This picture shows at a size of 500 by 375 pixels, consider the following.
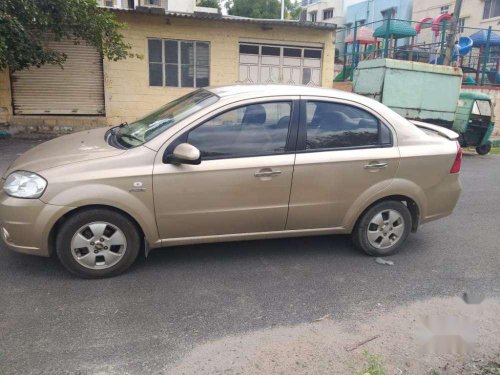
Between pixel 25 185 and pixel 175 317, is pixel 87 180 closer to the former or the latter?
pixel 25 185

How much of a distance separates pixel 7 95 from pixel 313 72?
8.95 metres

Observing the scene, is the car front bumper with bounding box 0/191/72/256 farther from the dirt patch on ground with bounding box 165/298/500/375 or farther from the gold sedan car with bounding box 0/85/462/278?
the dirt patch on ground with bounding box 165/298/500/375

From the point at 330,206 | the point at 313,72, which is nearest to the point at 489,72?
the point at 313,72

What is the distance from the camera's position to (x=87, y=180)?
11.4 feet

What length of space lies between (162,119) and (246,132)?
830 mm

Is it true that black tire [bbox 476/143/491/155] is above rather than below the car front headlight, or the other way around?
below

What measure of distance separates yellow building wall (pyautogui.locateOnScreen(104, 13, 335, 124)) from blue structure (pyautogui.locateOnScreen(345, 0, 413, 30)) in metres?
18.9

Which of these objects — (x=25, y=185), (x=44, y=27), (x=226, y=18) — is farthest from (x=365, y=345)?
(x=226, y=18)

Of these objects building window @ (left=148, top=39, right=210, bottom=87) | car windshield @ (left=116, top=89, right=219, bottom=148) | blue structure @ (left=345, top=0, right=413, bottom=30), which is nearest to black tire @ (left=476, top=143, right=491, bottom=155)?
building window @ (left=148, top=39, right=210, bottom=87)

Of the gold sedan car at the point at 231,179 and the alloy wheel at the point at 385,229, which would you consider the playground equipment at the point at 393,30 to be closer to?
the gold sedan car at the point at 231,179

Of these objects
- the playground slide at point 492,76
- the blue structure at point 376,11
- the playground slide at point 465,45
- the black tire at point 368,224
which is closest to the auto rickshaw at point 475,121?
the playground slide at point 465,45

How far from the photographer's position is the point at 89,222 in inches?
140

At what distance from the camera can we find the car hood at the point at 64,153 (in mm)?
3605

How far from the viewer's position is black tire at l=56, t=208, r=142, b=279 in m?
3.53
